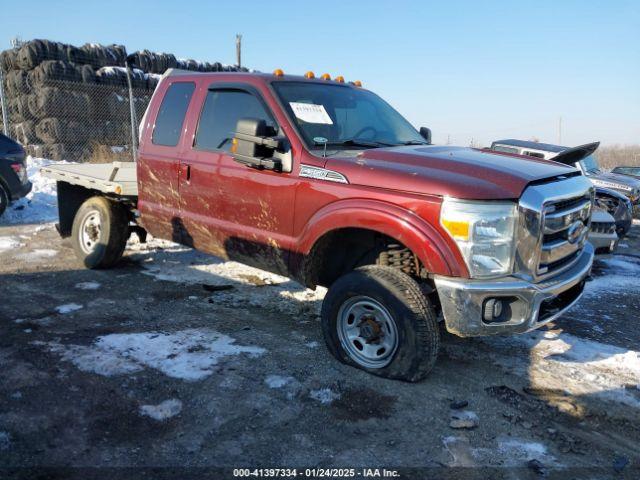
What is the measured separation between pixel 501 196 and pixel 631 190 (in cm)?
1058

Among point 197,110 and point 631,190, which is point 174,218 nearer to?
point 197,110

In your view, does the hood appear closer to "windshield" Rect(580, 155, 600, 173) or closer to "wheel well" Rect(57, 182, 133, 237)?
"wheel well" Rect(57, 182, 133, 237)

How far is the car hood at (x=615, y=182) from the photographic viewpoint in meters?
11.0

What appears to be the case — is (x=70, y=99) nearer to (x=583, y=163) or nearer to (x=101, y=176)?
(x=101, y=176)

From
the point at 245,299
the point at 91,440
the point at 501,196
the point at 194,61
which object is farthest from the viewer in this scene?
the point at 194,61

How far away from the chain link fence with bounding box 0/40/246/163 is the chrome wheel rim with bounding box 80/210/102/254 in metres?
8.16

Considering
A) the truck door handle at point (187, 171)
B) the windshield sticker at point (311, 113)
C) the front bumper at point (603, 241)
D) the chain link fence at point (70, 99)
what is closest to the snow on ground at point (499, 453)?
the windshield sticker at point (311, 113)

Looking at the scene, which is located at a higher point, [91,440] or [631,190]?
[631,190]

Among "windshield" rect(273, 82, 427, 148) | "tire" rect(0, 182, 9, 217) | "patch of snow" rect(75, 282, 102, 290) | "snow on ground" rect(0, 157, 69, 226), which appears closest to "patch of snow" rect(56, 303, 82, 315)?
"patch of snow" rect(75, 282, 102, 290)

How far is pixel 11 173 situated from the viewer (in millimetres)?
8320

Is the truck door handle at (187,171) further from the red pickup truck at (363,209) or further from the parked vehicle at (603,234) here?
the parked vehicle at (603,234)

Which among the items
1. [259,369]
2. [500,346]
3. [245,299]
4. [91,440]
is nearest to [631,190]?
[500,346]

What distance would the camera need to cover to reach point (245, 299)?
502cm

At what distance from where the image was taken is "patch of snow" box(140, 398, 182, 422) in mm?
2877
